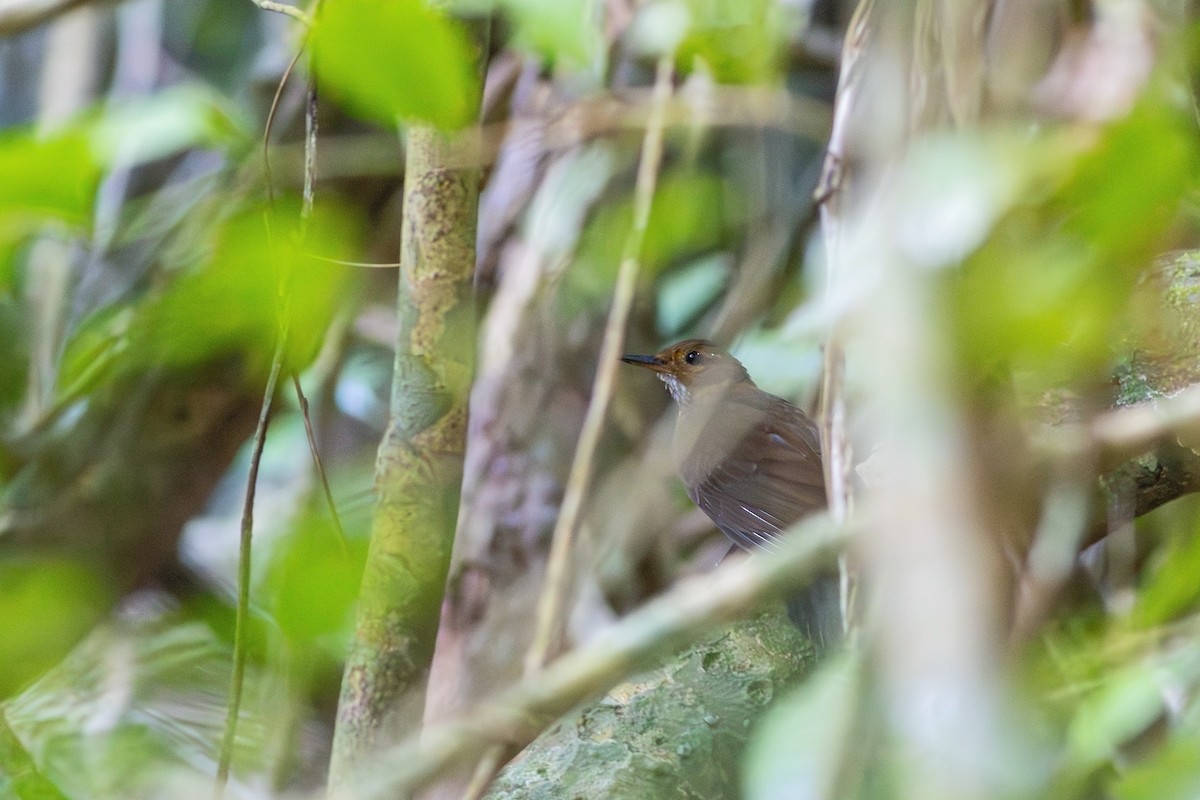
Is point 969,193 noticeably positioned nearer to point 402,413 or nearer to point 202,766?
point 402,413

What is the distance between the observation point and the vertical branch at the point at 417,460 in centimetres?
191

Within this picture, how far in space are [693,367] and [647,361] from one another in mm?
172

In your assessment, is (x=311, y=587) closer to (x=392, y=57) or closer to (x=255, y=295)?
(x=255, y=295)

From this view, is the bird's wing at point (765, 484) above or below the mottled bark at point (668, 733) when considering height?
below

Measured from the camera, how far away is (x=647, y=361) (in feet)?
11.2

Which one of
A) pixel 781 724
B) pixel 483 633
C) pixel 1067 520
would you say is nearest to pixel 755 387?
pixel 483 633

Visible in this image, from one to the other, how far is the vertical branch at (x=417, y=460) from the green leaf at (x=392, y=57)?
0.61m

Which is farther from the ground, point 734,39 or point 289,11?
point 289,11

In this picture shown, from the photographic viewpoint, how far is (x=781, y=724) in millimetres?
995

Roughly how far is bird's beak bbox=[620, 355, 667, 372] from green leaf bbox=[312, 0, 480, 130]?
194 centimetres

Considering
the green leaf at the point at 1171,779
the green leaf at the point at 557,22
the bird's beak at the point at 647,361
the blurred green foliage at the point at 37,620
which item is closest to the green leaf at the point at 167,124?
the green leaf at the point at 557,22

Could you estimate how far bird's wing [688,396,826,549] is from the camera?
3.08 metres

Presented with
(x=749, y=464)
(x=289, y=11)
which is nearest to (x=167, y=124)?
(x=289, y=11)

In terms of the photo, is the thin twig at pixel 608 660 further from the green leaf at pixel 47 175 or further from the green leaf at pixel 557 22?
the green leaf at pixel 557 22
